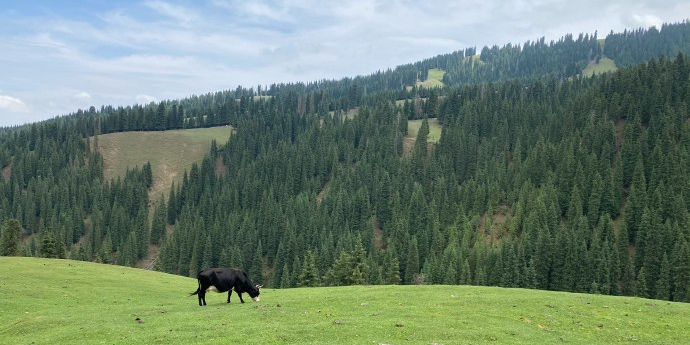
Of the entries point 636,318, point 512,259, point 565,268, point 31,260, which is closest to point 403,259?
point 512,259

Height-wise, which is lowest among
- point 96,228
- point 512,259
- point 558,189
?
point 96,228

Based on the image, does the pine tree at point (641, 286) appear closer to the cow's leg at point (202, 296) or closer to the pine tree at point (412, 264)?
the pine tree at point (412, 264)

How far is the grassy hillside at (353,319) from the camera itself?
1013 inches

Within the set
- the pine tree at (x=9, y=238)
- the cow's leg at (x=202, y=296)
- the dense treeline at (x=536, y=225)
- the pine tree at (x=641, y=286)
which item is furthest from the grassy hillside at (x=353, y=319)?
the pine tree at (x=641, y=286)

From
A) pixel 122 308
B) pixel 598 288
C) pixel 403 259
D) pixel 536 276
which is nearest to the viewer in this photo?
pixel 122 308

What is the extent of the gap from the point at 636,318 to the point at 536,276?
94.5 m

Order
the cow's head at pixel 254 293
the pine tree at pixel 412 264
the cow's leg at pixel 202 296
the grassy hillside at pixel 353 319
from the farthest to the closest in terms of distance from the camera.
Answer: the pine tree at pixel 412 264 → the cow's head at pixel 254 293 → the cow's leg at pixel 202 296 → the grassy hillside at pixel 353 319

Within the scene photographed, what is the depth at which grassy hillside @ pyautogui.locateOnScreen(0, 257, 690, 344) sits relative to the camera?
1013 inches

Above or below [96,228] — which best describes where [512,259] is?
above

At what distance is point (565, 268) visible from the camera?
116438 mm

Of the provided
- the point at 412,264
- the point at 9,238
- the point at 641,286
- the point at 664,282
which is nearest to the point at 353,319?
the point at 9,238

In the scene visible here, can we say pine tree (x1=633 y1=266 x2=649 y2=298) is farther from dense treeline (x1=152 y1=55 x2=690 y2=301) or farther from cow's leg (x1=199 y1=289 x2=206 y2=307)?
cow's leg (x1=199 y1=289 x2=206 y2=307)

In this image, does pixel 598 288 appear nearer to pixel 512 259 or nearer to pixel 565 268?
pixel 565 268

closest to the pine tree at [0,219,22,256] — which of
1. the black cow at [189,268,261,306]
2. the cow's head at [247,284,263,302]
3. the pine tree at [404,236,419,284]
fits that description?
the black cow at [189,268,261,306]
